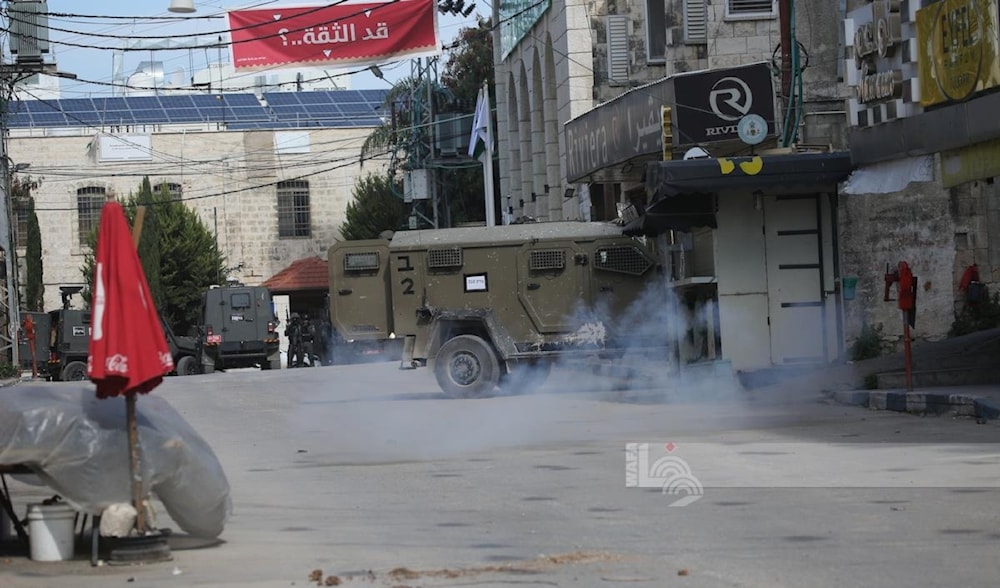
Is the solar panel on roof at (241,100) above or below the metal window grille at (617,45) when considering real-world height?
above

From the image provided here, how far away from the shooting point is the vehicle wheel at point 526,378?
21312 millimetres

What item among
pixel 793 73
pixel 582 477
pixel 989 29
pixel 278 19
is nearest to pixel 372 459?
pixel 582 477

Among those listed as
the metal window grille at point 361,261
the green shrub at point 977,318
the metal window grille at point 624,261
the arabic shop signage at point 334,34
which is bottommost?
the green shrub at point 977,318

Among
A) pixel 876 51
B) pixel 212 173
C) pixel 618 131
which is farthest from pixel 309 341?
pixel 876 51

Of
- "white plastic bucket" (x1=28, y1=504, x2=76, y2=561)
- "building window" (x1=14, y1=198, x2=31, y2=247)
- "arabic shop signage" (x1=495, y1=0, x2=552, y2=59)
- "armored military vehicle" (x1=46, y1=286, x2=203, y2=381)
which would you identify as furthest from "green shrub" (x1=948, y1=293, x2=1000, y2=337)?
"building window" (x1=14, y1=198, x2=31, y2=247)

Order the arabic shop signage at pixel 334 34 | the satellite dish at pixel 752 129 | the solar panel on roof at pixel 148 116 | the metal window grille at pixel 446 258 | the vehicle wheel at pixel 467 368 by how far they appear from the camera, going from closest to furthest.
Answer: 1. the vehicle wheel at pixel 467 368
2. the metal window grille at pixel 446 258
3. the satellite dish at pixel 752 129
4. the arabic shop signage at pixel 334 34
5. the solar panel on roof at pixel 148 116

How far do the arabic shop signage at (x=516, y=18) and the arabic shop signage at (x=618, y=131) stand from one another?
7459 millimetres

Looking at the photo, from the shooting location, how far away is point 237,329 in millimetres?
41531

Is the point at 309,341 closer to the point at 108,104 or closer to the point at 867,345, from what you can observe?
the point at 108,104

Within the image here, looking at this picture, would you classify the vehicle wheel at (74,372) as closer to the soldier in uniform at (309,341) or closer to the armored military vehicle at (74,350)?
the armored military vehicle at (74,350)

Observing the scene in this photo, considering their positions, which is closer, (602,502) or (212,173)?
(602,502)

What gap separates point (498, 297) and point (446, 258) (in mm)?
927

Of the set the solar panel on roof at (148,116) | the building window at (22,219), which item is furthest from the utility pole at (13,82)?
the solar panel on roof at (148,116)

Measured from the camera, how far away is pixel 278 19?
108 feet
